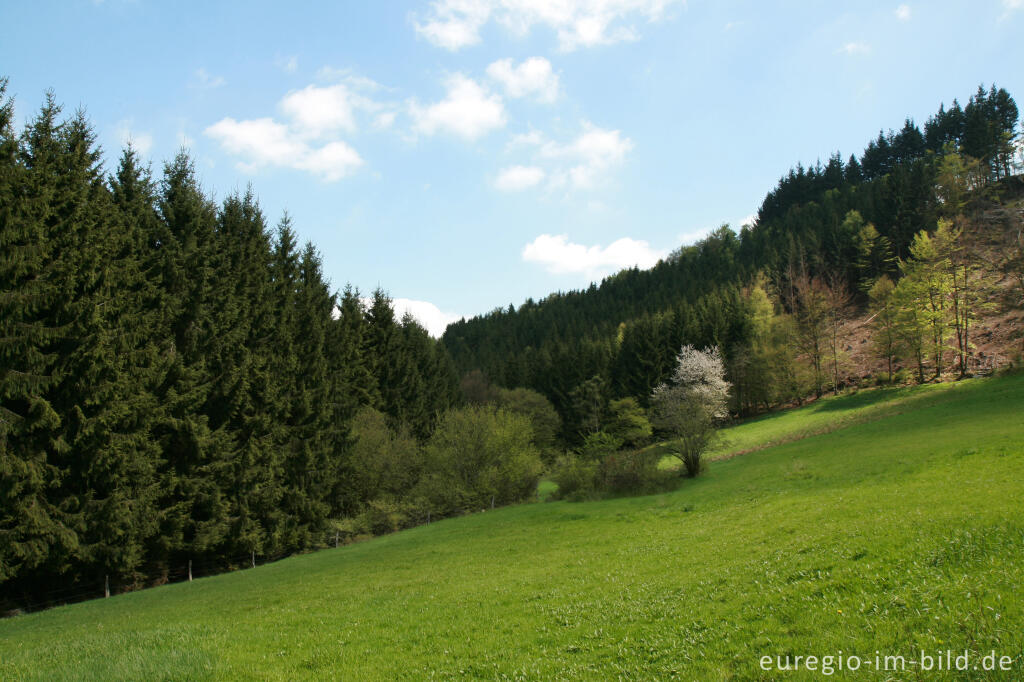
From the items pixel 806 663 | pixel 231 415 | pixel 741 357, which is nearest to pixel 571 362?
pixel 741 357

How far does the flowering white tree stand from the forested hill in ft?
22.5

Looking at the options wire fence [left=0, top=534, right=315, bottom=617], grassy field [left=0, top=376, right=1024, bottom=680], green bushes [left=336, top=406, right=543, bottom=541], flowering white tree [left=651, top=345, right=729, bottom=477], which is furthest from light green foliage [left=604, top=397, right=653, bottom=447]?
wire fence [left=0, top=534, right=315, bottom=617]

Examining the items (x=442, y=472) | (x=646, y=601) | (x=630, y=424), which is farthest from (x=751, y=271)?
(x=646, y=601)

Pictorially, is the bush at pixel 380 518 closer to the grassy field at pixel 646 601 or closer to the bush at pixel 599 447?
the bush at pixel 599 447

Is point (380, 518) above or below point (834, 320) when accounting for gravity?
below

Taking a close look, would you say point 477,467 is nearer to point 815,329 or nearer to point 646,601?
point 646,601

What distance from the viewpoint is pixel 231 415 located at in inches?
1249

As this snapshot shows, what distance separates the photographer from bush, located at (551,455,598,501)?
37219 mm

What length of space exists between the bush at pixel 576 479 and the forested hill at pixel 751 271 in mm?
36426

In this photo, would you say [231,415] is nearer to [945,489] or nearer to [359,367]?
[359,367]

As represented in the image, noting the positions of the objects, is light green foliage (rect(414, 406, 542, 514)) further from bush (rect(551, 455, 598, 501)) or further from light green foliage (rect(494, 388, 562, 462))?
light green foliage (rect(494, 388, 562, 462))

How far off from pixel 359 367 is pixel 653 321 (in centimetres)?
4967

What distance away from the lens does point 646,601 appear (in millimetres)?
10562

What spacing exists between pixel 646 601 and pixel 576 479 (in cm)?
2883
